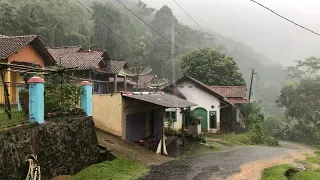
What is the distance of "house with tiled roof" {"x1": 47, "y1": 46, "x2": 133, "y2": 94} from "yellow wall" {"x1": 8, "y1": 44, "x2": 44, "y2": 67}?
15.0 ft

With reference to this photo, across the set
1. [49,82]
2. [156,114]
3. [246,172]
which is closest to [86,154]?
[49,82]

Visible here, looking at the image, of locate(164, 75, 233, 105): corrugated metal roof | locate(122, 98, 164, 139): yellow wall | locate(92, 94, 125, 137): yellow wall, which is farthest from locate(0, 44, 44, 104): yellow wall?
locate(164, 75, 233, 105): corrugated metal roof

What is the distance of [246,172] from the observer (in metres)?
14.0

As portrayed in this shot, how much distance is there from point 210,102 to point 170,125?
5930 mm

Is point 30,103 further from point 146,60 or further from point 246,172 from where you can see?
point 146,60

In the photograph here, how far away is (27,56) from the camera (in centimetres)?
2134

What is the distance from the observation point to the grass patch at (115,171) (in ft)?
36.8

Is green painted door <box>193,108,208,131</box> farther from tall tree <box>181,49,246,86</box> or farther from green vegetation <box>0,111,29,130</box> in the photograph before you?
green vegetation <box>0,111,29,130</box>

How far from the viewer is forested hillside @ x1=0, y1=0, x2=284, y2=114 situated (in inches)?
1698

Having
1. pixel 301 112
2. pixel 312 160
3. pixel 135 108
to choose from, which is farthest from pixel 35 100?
pixel 301 112

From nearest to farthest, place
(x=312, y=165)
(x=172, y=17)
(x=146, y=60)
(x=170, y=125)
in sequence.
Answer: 1. (x=312, y=165)
2. (x=170, y=125)
3. (x=146, y=60)
4. (x=172, y=17)

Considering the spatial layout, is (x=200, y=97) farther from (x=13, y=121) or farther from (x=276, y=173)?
(x=13, y=121)

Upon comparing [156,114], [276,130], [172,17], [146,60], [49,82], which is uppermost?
[172,17]

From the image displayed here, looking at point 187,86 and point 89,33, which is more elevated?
point 89,33
